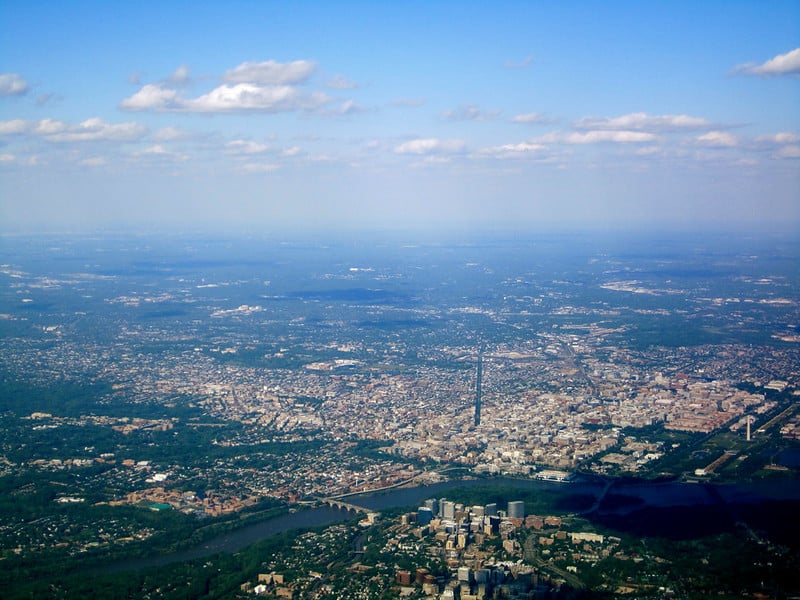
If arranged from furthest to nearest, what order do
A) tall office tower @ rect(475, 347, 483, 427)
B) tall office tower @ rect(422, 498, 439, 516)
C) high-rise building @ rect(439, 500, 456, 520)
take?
tall office tower @ rect(475, 347, 483, 427), tall office tower @ rect(422, 498, 439, 516), high-rise building @ rect(439, 500, 456, 520)

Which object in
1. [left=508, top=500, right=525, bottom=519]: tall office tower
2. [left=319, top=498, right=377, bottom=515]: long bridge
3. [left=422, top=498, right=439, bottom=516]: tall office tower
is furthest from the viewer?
[left=319, top=498, right=377, bottom=515]: long bridge

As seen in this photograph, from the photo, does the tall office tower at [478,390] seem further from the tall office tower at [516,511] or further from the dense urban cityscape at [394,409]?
the tall office tower at [516,511]

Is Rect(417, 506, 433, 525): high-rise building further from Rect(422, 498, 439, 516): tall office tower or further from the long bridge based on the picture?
the long bridge

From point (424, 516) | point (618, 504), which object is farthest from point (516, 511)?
point (618, 504)

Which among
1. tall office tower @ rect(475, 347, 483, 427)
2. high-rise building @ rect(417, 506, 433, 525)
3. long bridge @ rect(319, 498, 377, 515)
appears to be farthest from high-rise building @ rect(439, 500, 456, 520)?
tall office tower @ rect(475, 347, 483, 427)

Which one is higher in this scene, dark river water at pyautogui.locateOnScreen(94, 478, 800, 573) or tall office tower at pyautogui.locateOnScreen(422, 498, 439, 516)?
tall office tower at pyautogui.locateOnScreen(422, 498, 439, 516)

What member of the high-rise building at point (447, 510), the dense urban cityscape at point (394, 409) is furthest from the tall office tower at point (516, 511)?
the high-rise building at point (447, 510)

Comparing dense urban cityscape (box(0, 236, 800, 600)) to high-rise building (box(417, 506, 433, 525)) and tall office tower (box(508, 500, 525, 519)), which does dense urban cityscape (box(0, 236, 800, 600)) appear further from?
high-rise building (box(417, 506, 433, 525))

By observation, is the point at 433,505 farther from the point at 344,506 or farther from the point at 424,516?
the point at 344,506

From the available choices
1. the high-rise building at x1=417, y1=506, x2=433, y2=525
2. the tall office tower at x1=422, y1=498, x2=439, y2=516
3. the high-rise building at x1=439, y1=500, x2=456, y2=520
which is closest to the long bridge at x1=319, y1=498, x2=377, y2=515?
the tall office tower at x1=422, y1=498, x2=439, y2=516

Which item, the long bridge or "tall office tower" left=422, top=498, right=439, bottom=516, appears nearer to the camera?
"tall office tower" left=422, top=498, right=439, bottom=516
